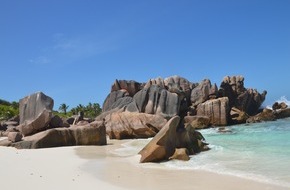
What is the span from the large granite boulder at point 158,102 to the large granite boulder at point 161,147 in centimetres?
2436

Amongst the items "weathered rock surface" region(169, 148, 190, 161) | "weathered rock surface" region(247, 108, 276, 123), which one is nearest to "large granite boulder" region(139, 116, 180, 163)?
"weathered rock surface" region(169, 148, 190, 161)

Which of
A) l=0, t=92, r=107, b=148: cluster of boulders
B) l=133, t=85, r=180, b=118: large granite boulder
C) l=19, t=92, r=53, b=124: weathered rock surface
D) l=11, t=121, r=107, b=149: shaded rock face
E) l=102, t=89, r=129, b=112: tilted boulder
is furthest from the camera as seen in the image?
l=102, t=89, r=129, b=112: tilted boulder

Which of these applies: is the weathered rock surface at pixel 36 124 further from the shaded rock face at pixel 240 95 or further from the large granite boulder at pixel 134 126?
the shaded rock face at pixel 240 95

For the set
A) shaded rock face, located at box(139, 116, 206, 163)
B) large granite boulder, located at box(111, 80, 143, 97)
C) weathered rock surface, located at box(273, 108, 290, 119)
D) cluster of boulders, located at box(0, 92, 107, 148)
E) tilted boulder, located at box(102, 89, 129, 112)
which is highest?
large granite boulder, located at box(111, 80, 143, 97)

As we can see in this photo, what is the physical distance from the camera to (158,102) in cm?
4153

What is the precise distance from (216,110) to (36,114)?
29059mm

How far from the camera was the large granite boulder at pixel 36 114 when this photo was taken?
2589 cm

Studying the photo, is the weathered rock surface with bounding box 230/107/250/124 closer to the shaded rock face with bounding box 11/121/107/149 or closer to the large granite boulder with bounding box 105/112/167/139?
the large granite boulder with bounding box 105/112/167/139

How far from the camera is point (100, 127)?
2386 centimetres

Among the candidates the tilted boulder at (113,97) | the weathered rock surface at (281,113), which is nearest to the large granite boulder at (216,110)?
the weathered rock surface at (281,113)

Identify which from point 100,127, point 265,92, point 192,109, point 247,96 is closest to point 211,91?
point 192,109

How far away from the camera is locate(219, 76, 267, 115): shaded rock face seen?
56.7m

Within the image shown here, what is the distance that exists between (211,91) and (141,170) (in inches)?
1659

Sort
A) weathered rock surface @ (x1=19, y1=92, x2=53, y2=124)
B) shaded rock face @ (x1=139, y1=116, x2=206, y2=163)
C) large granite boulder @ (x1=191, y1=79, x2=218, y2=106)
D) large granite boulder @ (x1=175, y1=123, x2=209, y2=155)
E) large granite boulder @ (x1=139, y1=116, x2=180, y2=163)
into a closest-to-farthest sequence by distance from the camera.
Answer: large granite boulder @ (x1=139, y1=116, x2=180, y2=163) < shaded rock face @ (x1=139, y1=116, x2=206, y2=163) < large granite boulder @ (x1=175, y1=123, x2=209, y2=155) < weathered rock surface @ (x1=19, y1=92, x2=53, y2=124) < large granite boulder @ (x1=191, y1=79, x2=218, y2=106)
